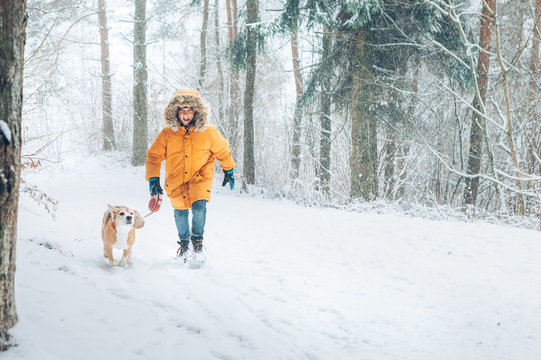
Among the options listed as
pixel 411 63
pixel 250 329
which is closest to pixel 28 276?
pixel 250 329

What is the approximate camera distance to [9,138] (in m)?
2.00

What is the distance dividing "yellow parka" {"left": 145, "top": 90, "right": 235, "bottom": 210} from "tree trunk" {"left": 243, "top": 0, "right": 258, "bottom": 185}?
645 cm

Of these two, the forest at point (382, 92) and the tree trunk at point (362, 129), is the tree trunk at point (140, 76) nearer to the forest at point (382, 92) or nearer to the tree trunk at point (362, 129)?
the forest at point (382, 92)

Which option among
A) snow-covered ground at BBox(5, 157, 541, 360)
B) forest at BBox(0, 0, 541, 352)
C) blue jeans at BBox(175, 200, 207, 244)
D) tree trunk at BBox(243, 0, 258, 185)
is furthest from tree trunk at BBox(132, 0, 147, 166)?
blue jeans at BBox(175, 200, 207, 244)

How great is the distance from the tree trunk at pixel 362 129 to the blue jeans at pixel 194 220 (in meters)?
5.22

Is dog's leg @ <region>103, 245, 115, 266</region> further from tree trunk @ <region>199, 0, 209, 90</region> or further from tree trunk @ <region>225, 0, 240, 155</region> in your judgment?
tree trunk @ <region>199, 0, 209, 90</region>

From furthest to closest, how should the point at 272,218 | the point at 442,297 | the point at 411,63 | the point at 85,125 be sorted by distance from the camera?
the point at 85,125 < the point at 411,63 < the point at 272,218 < the point at 442,297

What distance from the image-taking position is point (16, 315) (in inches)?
87.0

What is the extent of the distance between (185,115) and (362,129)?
5702 millimetres

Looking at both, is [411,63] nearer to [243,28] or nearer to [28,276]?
[243,28]

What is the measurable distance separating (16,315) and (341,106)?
897 cm

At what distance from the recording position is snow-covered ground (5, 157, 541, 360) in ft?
8.47

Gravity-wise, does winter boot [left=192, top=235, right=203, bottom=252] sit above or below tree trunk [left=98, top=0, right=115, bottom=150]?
below

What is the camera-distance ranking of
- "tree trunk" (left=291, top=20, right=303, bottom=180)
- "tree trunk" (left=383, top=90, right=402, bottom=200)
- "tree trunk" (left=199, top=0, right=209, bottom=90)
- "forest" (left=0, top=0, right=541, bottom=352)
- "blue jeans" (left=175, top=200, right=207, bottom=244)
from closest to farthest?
"blue jeans" (left=175, top=200, right=207, bottom=244)
"forest" (left=0, top=0, right=541, bottom=352)
"tree trunk" (left=383, top=90, right=402, bottom=200)
"tree trunk" (left=291, top=20, right=303, bottom=180)
"tree trunk" (left=199, top=0, right=209, bottom=90)
